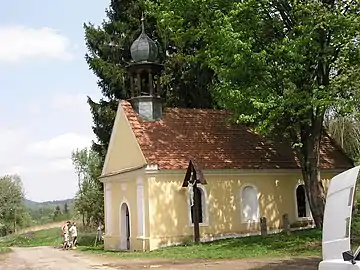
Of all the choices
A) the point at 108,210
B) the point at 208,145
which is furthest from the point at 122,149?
the point at 208,145

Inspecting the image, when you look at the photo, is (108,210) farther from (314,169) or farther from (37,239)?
(37,239)

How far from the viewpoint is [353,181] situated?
22.3 feet

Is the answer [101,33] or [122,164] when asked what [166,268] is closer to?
[122,164]

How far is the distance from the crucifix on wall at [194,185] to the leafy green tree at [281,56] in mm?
3447

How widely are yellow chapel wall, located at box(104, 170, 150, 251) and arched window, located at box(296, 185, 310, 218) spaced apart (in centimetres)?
902

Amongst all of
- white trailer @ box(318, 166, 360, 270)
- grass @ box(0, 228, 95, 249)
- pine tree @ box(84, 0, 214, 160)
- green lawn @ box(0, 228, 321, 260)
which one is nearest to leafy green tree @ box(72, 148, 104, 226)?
grass @ box(0, 228, 95, 249)

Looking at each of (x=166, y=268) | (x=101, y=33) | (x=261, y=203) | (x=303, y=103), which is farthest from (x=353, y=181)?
(x=101, y=33)

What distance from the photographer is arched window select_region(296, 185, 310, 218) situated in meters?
31.1

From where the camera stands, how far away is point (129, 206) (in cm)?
2936

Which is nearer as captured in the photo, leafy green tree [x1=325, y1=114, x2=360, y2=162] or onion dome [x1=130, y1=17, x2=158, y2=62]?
onion dome [x1=130, y1=17, x2=158, y2=62]

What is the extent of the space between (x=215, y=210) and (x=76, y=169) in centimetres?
3630

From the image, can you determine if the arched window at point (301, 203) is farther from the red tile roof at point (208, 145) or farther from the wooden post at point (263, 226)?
the wooden post at point (263, 226)

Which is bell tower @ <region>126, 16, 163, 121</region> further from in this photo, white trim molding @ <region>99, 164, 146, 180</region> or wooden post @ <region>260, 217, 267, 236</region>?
wooden post @ <region>260, 217, 267, 236</region>

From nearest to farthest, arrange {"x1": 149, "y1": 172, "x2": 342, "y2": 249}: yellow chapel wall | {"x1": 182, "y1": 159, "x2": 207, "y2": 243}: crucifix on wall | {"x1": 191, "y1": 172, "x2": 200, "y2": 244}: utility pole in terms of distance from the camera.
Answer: {"x1": 182, "y1": 159, "x2": 207, "y2": 243}: crucifix on wall
{"x1": 191, "y1": 172, "x2": 200, "y2": 244}: utility pole
{"x1": 149, "y1": 172, "x2": 342, "y2": 249}: yellow chapel wall
